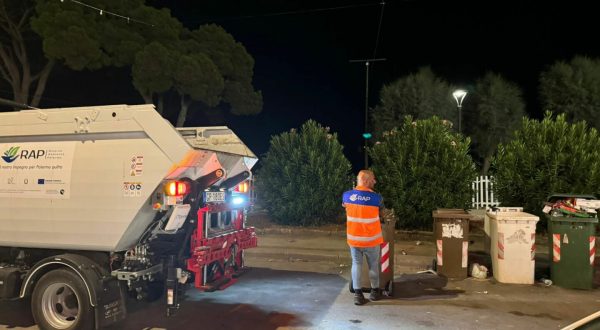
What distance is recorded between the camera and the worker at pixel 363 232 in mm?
6332

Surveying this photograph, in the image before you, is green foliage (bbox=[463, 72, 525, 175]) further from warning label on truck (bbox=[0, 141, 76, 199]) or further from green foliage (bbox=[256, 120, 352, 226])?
warning label on truck (bbox=[0, 141, 76, 199])

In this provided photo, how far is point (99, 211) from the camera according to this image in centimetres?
522

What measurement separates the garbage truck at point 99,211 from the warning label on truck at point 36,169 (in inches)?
0.5

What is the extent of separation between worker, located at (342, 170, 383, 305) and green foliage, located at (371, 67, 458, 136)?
15.6 m

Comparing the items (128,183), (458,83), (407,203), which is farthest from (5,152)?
(458,83)

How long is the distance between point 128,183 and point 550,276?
6.43 m

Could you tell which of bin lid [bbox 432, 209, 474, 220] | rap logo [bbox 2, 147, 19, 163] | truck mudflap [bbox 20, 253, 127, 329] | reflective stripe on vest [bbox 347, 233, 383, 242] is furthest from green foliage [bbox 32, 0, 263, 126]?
reflective stripe on vest [bbox 347, 233, 383, 242]

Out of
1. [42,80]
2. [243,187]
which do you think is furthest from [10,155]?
[42,80]

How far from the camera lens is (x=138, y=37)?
19.5 meters

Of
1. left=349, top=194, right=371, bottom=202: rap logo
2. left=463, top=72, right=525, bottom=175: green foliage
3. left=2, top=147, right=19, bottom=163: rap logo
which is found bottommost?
left=349, top=194, right=371, bottom=202: rap logo

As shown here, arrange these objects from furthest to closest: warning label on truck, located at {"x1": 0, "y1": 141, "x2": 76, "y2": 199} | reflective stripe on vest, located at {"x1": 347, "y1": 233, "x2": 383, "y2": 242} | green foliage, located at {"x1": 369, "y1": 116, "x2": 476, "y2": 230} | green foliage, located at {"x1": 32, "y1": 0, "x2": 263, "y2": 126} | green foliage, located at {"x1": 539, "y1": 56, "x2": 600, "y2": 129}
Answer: green foliage, located at {"x1": 539, "y1": 56, "x2": 600, "y2": 129} < green foliage, located at {"x1": 32, "y1": 0, "x2": 263, "y2": 126} < green foliage, located at {"x1": 369, "y1": 116, "x2": 476, "y2": 230} < reflective stripe on vest, located at {"x1": 347, "y1": 233, "x2": 383, "y2": 242} < warning label on truck, located at {"x1": 0, "y1": 141, "x2": 76, "y2": 199}

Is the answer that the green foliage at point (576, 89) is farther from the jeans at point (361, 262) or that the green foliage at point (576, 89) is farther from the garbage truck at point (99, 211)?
the garbage truck at point (99, 211)

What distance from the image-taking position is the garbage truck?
5105mm

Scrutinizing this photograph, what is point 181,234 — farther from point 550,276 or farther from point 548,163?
point 548,163
